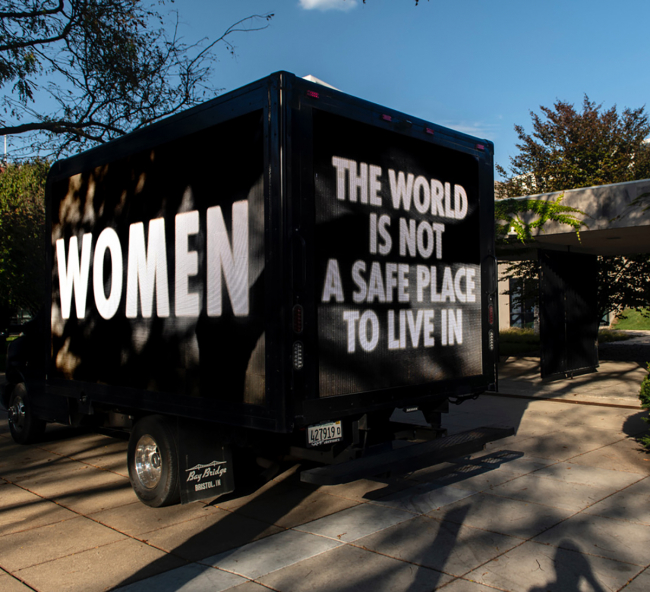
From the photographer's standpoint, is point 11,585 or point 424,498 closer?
point 11,585

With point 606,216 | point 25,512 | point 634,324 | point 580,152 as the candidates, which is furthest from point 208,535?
point 634,324

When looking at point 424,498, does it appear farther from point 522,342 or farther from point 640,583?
point 522,342

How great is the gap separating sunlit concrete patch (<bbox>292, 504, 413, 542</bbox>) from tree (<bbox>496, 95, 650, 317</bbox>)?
1566 centimetres

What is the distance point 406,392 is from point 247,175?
7.69ft

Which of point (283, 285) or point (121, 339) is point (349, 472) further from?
point (121, 339)

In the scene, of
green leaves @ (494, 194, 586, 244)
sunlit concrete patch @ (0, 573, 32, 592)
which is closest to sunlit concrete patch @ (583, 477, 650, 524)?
sunlit concrete patch @ (0, 573, 32, 592)

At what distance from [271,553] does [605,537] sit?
2.61 metres

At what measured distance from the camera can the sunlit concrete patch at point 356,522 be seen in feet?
16.5

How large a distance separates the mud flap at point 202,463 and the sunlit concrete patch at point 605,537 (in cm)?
266

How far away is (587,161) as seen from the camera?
22.3 metres

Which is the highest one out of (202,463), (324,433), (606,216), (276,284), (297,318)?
(606,216)

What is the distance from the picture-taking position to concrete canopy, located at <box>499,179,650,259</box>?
39.8 feet

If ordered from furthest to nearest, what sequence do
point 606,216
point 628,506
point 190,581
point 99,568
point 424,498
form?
point 606,216 → point 424,498 → point 628,506 → point 99,568 → point 190,581

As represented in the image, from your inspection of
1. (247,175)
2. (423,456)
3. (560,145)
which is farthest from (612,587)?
(560,145)
